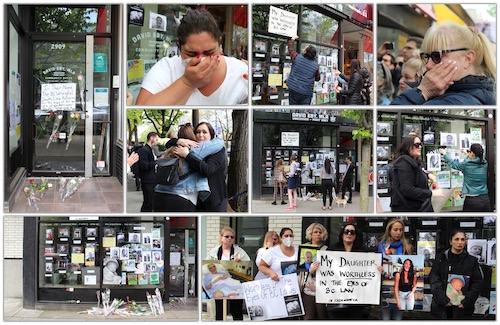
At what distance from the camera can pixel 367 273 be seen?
558cm

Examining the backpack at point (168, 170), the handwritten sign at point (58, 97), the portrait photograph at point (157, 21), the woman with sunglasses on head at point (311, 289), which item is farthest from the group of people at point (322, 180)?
the handwritten sign at point (58, 97)

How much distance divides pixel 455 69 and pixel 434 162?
2.70ft

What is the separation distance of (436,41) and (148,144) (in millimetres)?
2630

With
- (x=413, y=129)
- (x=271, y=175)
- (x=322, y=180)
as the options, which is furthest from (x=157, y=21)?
(x=413, y=129)

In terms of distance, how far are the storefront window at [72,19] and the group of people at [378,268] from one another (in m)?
2.39

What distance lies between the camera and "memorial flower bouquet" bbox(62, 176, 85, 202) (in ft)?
18.9

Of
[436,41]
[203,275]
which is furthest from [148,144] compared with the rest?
[436,41]

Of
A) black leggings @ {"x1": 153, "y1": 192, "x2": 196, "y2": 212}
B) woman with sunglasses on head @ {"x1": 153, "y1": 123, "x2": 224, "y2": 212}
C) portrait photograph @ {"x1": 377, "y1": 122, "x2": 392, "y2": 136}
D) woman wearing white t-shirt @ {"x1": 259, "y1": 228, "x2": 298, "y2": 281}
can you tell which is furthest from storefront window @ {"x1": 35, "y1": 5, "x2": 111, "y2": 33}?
portrait photograph @ {"x1": 377, "y1": 122, "x2": 392, "y2": 136}

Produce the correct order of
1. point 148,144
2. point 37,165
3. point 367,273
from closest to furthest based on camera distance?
point 148,144 → point 367,273 → point 37,165

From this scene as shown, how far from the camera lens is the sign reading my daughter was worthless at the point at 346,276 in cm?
557

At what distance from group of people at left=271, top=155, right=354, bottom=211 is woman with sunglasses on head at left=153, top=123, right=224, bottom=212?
555mm

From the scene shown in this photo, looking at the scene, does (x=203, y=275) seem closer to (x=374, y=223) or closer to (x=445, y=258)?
(x=374, y=223)

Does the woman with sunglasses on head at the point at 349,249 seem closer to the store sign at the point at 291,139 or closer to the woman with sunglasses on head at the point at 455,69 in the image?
the store sign at the point at 291,139

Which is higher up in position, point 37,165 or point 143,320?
point 37,165
